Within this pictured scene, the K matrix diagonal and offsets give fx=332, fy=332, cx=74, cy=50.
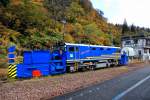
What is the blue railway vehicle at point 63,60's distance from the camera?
26714 millimetres

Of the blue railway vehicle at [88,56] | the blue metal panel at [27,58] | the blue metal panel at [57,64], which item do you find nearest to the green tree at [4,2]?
the blue railway vehicle at [88,56]

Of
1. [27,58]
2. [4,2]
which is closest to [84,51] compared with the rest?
[27,58]

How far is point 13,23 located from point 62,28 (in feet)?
47.9

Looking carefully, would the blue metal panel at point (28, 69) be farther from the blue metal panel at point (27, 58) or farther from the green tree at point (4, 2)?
the green tree at point (4, 2)

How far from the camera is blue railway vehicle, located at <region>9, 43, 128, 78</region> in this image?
26.7 metres

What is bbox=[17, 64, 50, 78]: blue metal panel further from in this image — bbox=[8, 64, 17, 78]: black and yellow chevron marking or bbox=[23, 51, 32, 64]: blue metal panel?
bbox=[23, 51, 32, 64]: blue metal panel

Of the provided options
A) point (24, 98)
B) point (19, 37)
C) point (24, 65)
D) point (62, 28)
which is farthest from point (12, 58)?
point (62, 28)

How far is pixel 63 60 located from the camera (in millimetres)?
31641

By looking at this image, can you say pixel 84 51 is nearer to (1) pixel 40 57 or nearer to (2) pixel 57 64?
(2) pixel 57 64

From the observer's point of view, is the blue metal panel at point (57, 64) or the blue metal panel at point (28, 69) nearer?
the blue metal panel at point (28, 69)

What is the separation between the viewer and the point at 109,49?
45688 millimetres

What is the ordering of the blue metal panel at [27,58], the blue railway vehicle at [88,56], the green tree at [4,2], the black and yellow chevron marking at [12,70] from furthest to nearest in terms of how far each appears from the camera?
the green tree at [4,2]
the blue railway vehicle at [88,56]
the blue metal panel at [27,58]
the black and yellow chevron marking at [12,70]

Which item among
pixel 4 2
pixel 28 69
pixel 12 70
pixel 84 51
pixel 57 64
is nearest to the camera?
pixel 12 70

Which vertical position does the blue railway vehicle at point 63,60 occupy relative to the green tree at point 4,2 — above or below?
below
